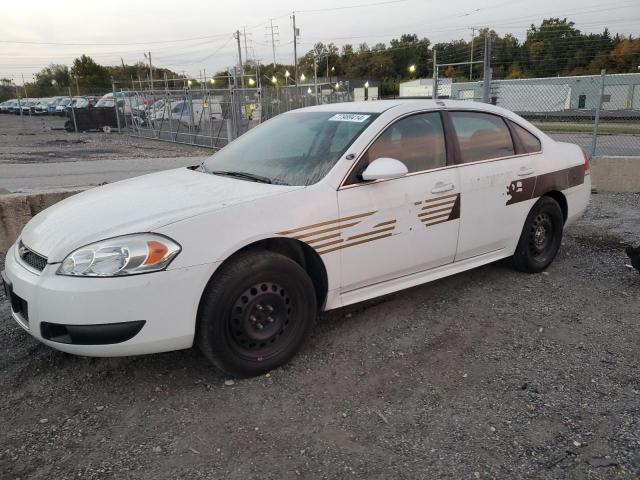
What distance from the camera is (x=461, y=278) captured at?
4922 mm

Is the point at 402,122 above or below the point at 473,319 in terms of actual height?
above

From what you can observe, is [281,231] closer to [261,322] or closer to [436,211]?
[261,322]

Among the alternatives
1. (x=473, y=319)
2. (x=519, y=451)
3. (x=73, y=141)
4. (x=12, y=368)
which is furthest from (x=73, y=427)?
(x=73, y=141)

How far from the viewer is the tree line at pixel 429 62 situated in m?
36.8

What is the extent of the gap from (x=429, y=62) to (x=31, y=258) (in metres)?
87.8

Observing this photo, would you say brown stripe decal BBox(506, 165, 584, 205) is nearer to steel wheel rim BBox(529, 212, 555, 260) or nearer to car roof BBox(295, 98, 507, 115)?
steel wheel rim BBox(529, 212, 555, 260)

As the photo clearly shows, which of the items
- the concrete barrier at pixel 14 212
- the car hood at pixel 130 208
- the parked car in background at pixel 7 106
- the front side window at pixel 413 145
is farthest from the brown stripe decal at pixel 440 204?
the parked car in background at pixel 7 106

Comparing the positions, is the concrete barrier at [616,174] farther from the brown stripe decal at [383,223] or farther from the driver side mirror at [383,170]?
the driver side mirror at [383,170]

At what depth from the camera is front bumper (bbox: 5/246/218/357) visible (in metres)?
A: 2.72

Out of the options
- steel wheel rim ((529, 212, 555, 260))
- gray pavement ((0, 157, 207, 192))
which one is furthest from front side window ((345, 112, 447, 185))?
gray pavement ((0, 157, 207, 192))

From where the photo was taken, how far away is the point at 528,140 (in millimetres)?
4734

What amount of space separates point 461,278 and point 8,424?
368 centimetres

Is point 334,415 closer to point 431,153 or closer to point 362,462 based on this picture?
point 362,462

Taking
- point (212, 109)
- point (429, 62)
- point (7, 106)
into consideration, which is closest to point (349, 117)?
point (212, 109)
